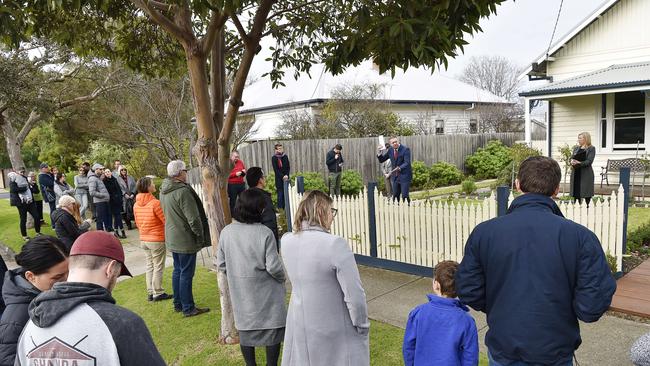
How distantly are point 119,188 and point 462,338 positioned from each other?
10252 mm

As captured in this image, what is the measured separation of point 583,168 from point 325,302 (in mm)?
7079

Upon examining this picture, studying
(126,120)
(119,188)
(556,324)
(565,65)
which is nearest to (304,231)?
(556,324)

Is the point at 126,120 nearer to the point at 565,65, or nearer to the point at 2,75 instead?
the point at 2,75

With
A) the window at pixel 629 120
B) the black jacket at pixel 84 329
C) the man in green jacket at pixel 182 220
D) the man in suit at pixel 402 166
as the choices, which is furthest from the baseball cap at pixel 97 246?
the window at pixel 629 120

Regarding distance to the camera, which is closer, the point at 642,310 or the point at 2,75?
the point at 642,310

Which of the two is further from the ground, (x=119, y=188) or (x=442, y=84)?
(x=442, y=84)

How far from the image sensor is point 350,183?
587 inches

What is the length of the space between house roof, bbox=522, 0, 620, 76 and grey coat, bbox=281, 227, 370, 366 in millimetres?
14091

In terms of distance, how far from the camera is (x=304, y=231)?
2932mm

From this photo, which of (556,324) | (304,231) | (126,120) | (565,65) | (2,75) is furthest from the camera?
(126,120)

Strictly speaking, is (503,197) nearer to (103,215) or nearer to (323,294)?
(323,294)

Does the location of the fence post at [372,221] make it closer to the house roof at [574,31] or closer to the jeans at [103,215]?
the jeans at [103,215]

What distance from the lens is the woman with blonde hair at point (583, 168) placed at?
806 centimetres

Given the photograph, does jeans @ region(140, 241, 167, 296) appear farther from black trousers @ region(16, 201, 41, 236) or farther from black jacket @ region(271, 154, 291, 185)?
black trousers @ region(16, 201, 41, 236)
